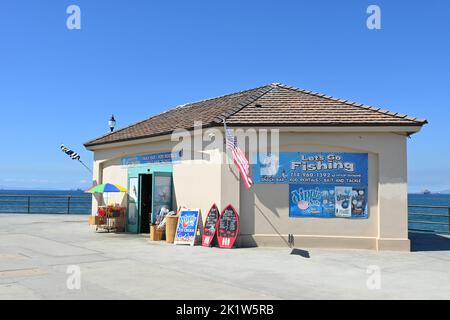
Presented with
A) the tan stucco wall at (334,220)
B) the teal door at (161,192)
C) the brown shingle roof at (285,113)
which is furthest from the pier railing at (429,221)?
the teal door at (161,192)

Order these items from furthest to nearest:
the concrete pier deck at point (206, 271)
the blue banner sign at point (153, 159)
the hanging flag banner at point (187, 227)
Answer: the blue banner sign at point (153, 159) < the hanging flag banner at point (187, 227) < the concrete pier deck at point (206, 271)

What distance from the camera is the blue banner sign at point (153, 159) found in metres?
16.0

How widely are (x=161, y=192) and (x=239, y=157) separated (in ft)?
13.8

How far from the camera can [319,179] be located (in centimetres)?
1384

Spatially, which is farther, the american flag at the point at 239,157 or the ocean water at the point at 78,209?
the ocean water at the point at 78,209

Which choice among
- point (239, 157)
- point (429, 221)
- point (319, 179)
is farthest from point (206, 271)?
point (429, 221)

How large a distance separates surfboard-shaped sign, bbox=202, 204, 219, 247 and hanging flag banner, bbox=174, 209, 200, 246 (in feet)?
1.15

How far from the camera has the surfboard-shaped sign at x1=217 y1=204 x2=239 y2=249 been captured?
526 inches

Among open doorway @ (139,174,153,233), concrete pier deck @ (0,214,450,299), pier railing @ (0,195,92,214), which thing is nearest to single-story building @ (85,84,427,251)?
concrete pier deck @ (0,214,450,299)

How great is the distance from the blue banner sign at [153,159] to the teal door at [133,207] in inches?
27.8

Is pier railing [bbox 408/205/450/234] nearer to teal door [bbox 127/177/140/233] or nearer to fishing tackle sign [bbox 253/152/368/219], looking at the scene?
fishing tackle sign [bbox 253/152/368/219]

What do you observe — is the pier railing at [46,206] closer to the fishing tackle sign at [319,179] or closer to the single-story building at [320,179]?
the single-story building at [320,179]
